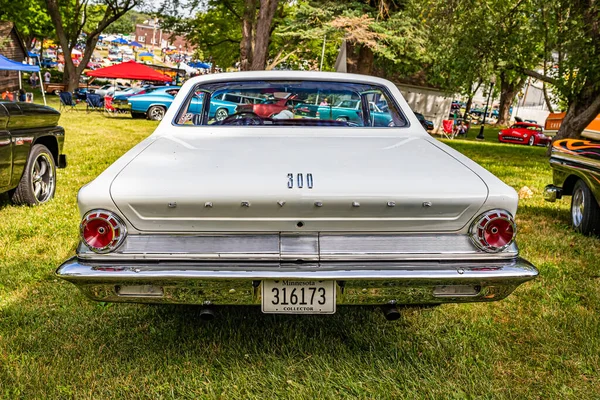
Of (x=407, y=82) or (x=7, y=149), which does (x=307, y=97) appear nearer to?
(x=7, y=149)

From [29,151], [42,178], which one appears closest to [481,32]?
[42,178]

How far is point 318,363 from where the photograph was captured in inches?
115

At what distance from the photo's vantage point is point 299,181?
254 centimetres

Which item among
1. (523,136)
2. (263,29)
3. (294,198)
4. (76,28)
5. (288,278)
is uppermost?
(76,28)

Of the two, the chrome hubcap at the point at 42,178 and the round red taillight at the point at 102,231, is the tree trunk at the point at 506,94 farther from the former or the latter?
the round red taillight at the point at 102,231

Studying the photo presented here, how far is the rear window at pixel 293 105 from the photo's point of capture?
395 centimetres

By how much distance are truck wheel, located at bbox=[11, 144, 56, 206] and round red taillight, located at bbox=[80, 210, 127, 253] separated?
377cm

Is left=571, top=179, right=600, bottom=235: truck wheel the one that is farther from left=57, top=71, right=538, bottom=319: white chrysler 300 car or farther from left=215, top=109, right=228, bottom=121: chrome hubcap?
left=215, top=109, right=228, bottom=121: chrome hubcap

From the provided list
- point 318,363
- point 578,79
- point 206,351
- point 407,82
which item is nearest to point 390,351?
point 318,363

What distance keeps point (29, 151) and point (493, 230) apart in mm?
4907

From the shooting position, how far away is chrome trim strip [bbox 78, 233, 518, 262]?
98.3 inches

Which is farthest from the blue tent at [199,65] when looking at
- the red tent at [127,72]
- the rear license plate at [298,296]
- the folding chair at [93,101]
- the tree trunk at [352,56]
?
the rear license plate at [298,296]

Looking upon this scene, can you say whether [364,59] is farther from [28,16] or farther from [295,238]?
[28,16]

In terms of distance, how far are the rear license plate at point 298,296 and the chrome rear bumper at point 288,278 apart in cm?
5
